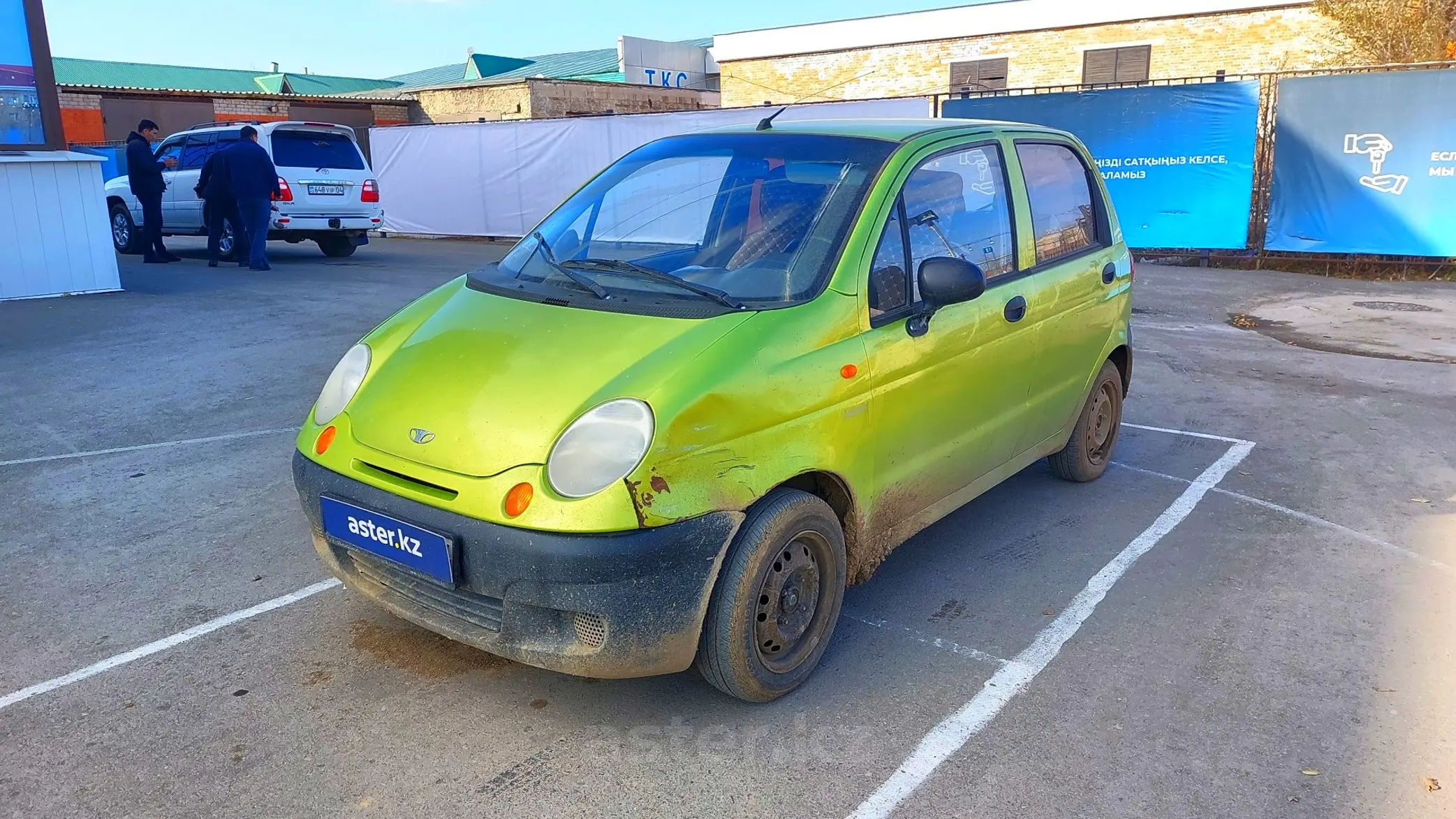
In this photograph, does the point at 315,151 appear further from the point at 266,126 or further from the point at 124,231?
the point at 124,231

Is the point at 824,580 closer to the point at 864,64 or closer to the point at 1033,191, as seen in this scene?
the point at 1033,191

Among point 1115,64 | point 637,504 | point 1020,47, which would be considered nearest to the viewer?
point 637,504

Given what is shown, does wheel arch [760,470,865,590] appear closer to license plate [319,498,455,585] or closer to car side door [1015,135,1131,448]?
license plate [319,498,455,585]

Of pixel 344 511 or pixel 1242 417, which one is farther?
pixel 1242 417

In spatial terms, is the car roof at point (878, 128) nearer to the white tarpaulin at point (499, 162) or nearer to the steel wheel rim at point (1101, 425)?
the steel wheel rim at point (1101, 425)

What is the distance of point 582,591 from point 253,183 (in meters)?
12.2

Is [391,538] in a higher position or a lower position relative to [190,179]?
lower

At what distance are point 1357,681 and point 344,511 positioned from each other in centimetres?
339

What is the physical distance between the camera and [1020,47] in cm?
2853

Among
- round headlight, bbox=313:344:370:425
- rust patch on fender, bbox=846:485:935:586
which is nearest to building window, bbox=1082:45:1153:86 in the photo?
rust patch on fender, bbox=846:485:935:586

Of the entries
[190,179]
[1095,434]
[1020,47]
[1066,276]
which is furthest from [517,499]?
[1020,47]

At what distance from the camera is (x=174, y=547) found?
452 centimetres

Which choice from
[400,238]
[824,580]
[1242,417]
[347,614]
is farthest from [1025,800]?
[400,238]

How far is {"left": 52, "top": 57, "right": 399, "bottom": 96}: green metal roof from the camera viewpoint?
138ft
